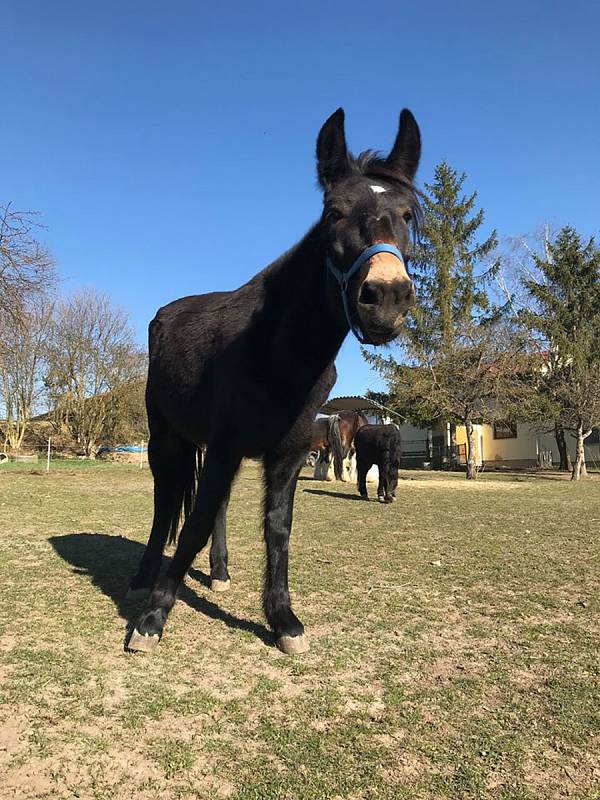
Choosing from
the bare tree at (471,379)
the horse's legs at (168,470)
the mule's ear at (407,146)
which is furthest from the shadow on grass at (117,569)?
the bare tree at (471,379)

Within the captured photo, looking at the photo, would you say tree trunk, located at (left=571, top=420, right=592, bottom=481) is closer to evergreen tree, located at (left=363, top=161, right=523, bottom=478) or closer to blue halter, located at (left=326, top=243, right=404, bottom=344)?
evergreen tree, located at (left=363, top=161, right=523, bottom=478)

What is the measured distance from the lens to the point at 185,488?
15.2 feet

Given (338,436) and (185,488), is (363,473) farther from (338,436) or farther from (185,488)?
(185,488)

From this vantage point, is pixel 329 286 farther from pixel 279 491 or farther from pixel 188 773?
pixel 188 773

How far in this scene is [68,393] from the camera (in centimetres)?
3012

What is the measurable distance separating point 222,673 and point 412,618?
147cm

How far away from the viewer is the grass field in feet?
6.51

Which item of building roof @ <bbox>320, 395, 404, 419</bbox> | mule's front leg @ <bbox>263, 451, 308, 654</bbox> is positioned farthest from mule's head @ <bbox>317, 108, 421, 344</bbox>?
building roof @ <bbox>320, 395, 404, 419</bbox>

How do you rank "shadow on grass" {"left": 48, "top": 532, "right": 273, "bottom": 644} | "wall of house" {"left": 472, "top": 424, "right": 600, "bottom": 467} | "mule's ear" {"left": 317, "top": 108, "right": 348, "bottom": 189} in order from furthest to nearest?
"wall of house" {"left": 472, "top": 424, "right": 600, "bottom": 467}, "shadow on grass" {"left": 48, "top": 532, "right": 273, "bottom": 644}, "mule's ear" {"left": 317, "top": 108, "right": 348, "bottom": 189}

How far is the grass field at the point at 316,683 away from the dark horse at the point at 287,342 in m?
0.38

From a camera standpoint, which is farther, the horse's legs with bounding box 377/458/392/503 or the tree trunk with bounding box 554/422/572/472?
the tree trunk with bounding box 554/422/572/472

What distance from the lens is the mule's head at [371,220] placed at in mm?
2342

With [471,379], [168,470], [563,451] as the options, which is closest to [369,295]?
[168,470]

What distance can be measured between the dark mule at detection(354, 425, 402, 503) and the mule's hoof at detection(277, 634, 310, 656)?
832 cm
